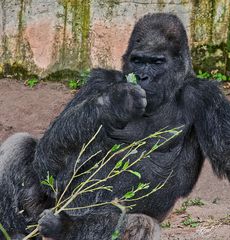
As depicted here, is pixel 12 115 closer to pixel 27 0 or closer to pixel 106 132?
pixel 27 0

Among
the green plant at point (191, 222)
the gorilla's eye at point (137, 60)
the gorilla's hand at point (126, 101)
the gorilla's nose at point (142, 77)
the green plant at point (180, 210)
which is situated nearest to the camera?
the gorilla's hand at point (126, 101)

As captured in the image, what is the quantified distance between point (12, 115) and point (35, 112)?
28cm

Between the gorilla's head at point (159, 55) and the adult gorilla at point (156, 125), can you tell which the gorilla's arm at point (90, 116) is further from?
the gorilla's head at point (159, 55)

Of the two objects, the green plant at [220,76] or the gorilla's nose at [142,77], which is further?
the green plant at [220,76]

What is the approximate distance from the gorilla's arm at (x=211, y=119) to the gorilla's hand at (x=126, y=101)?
61cm

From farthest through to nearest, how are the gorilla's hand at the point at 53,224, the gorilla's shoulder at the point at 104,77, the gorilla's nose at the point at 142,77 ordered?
the gorilla's shoulder at the point at 104,77
the gorilla's nose at the point at 142,77
the gorilla's hand at the point at 53,224

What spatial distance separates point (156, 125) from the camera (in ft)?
17.1

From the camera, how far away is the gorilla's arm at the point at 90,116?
15.3ft

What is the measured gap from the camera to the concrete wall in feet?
32.2

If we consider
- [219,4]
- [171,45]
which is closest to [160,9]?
[219,4]

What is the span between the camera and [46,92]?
32.1 ft

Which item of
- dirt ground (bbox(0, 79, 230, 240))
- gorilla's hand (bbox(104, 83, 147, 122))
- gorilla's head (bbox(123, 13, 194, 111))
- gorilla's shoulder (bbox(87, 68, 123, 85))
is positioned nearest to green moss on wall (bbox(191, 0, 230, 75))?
dirt ground (bbox(0, 79, 230, 240))

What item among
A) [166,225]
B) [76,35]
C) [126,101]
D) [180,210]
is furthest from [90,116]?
[76,35]

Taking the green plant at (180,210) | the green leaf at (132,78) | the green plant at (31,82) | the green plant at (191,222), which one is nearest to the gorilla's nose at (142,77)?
the green leaf at (132,78)
